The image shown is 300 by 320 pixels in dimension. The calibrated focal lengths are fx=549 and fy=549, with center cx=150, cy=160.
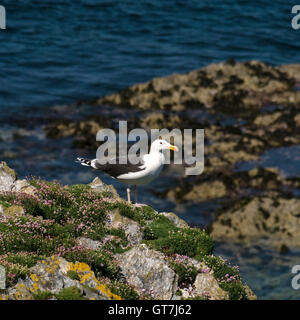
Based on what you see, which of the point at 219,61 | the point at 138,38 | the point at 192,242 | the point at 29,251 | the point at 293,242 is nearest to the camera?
the point at 29,251

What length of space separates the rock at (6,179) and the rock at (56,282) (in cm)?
515

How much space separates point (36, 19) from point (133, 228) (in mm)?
54202

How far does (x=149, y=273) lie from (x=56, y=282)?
10.2 ft

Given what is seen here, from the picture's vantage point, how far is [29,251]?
14891mm

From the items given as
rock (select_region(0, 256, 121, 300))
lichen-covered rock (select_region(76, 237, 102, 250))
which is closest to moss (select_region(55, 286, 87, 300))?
rock (select_region(0, 256, 121, 300))

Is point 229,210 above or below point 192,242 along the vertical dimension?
below

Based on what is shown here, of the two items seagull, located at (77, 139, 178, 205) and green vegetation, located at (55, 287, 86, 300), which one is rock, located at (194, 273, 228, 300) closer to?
green vegetation, located at (55, 287, 86, 300)

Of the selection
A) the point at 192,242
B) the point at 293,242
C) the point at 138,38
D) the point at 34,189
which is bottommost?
the point at 293,242

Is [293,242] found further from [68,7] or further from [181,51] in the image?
[68,7]

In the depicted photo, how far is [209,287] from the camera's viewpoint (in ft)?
50.0

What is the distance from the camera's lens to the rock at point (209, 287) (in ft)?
49.3

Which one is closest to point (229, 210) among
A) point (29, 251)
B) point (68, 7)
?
point (29, 251)

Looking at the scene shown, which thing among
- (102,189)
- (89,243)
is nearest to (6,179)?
(102,189)

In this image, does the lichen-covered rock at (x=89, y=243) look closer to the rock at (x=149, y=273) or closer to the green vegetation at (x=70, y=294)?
the rock at (x=149, y=273)
